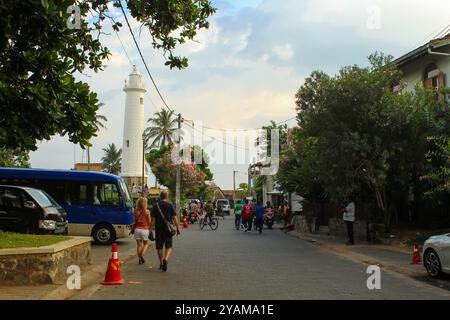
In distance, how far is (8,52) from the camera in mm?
9523

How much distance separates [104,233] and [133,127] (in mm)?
42740

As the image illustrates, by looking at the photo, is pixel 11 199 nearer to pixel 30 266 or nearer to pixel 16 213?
pixel 16 213

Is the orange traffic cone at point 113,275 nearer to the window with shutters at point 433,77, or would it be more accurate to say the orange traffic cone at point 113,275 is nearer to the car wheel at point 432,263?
the car wheel at point 432,263

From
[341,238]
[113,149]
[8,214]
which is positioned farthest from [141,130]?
[8,214]

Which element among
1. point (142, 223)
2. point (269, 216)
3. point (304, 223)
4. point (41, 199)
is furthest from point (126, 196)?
point (269, 216)

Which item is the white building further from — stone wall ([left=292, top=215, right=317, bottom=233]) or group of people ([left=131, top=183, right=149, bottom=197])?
group of people ([left=131, top=183, right=149, bottom=197])

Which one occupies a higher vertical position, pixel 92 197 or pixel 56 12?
pixel 56 12

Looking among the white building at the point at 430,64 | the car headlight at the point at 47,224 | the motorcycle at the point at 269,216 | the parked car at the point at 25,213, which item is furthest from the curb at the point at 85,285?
the motorcycle at the point at 269,216

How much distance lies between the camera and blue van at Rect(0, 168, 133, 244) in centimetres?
1956

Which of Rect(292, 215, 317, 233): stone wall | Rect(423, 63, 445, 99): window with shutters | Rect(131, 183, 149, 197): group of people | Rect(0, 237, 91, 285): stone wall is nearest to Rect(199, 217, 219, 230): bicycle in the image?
Rect(292, 215, 317, 233): stone wall

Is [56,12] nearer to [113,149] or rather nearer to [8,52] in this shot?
[8,52]

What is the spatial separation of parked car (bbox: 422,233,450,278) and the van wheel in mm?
11276

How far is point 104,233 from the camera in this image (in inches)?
772
